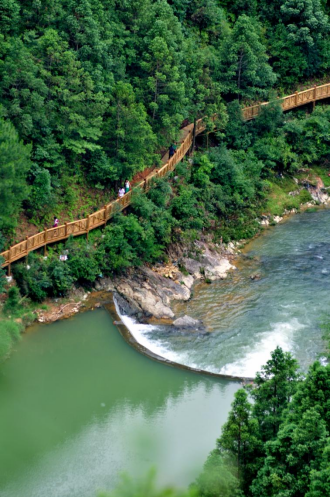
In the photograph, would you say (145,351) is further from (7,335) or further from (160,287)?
(7,335)

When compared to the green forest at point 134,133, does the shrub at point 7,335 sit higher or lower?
lower

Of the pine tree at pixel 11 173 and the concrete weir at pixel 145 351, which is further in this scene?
the pine tree at pixel 11 173

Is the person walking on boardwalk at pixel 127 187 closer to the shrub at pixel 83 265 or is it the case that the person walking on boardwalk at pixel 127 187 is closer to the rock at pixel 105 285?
the shrub at pixel 83 265

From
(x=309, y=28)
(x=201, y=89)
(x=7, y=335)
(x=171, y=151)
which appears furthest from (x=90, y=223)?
(x=309, y=28)

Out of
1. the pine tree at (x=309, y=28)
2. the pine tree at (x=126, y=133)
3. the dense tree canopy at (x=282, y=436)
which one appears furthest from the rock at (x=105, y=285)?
the pine tree at (x=309, y=28)

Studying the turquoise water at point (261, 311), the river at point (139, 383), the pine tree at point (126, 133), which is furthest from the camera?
the pine tree at point (126, 133)

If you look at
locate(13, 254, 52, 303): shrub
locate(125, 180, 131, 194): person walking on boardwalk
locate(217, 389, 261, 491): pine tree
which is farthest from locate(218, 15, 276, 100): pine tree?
locate(217, 389, 261, 491): pine tree

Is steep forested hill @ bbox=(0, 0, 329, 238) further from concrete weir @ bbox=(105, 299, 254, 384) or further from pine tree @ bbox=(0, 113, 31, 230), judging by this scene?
concrete weir @ bbox=(105, 299, 254, 384)
